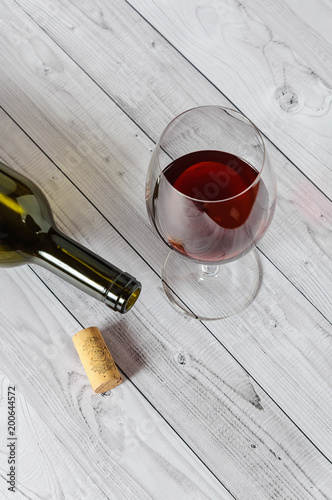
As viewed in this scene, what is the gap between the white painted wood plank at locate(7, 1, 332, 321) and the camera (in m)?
0.90

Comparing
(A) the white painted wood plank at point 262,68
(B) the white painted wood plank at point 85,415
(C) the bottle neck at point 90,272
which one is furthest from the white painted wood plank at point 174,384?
(A) the white painted wood plank at point 262,68

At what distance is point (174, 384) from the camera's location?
85 centimetres

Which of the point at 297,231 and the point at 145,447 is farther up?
the point at 297,231

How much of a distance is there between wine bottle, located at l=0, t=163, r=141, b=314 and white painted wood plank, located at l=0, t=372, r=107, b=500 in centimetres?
24

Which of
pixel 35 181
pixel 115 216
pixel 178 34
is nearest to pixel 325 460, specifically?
pixel 115 216

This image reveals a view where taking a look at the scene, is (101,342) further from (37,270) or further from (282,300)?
(282,300)

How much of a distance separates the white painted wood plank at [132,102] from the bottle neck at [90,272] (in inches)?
7.4

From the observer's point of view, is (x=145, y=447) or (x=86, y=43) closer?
(x=145, y=447)

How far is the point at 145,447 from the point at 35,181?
47 centimetres

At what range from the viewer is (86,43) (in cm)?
99

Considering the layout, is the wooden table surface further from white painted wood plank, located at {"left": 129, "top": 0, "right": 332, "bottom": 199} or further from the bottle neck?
the bottle neck

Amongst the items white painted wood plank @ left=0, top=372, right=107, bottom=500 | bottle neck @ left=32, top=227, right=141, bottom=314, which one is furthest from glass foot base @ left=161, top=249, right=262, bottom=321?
white painted wood plank @ left=0, top=372, right=107, bottom=500

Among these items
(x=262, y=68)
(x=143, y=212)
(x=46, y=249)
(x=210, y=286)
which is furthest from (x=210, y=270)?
(x=262, y=68)

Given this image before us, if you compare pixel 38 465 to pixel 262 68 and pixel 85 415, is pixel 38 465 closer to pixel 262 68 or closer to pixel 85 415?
pixel 85 415
